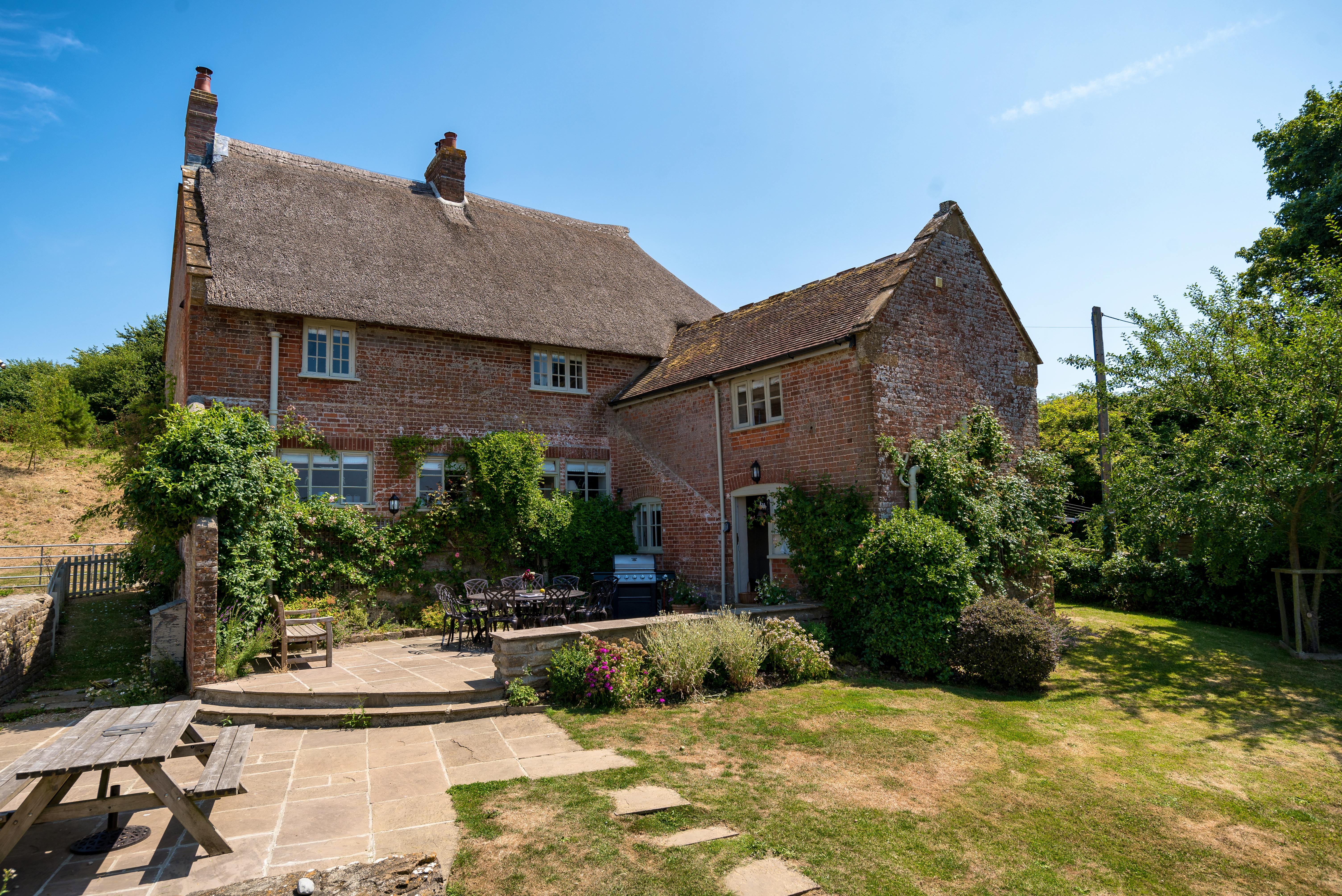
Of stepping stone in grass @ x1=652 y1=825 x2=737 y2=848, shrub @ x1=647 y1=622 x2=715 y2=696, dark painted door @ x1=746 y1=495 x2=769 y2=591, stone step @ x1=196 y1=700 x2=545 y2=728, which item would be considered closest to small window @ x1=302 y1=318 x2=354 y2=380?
stone step @ x1=196 y1=700 x2=545 y2=728

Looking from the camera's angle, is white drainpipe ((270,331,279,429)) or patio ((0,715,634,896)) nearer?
Answer: patio ((0,715,634,896))

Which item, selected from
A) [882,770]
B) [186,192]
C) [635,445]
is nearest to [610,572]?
[635,445]

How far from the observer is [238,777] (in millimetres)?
4648

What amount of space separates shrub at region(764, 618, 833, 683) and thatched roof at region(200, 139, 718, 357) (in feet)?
29.2

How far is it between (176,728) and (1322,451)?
605 inches

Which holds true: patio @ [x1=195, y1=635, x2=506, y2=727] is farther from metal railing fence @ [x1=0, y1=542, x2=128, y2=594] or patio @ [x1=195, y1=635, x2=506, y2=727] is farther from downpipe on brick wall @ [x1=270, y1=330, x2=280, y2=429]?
metal railing fence @ [x1=0, y1=542, x2=128, y2=594]

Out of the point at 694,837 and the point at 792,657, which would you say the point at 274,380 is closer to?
the point at 792,657

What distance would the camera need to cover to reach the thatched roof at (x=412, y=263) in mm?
13750

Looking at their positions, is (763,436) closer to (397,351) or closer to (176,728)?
(397,351)

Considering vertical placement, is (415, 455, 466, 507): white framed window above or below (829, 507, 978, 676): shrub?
above

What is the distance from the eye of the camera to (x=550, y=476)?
16375 millimetres

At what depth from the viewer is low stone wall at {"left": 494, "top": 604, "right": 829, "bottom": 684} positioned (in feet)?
28.2

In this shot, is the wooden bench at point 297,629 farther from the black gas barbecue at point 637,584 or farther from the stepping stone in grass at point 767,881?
the stepping stone in grass at point 767,881

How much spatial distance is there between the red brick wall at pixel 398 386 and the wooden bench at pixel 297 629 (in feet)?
10.8
